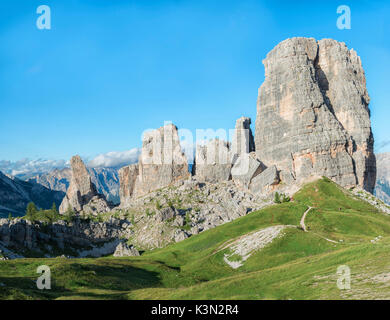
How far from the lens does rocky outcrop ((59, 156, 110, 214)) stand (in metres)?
181

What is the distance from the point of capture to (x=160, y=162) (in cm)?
18250

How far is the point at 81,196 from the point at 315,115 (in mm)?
126968

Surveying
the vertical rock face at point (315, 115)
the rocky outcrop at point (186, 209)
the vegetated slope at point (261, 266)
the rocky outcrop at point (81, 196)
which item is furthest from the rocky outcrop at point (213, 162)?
the rocky outcrop at point (81, 196)

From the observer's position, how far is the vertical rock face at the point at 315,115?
149 m

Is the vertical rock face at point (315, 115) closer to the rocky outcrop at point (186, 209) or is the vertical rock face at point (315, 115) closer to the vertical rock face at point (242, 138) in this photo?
the vertical rock face at point (242, 138)

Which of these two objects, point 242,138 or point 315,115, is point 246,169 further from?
point 315,115

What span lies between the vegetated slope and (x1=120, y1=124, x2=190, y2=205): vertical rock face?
2792 inches

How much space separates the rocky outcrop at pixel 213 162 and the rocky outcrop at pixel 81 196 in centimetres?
5306

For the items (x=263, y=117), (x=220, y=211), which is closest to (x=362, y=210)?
(x=220, y=211)

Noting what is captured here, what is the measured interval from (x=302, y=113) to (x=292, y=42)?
36824 millimetres

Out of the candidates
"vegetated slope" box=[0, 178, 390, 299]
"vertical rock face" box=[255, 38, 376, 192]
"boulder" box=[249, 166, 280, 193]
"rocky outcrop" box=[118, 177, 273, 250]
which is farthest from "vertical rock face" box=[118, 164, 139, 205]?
"vegetated slope" box=[0, 178, 390, 299]

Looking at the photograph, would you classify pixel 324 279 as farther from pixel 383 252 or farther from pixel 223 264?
pixel 223 264

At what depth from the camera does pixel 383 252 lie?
3934cm

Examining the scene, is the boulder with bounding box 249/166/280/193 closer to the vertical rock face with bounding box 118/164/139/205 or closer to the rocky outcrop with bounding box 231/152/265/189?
the rocky outcrop with bounding box 231/152/265/189
